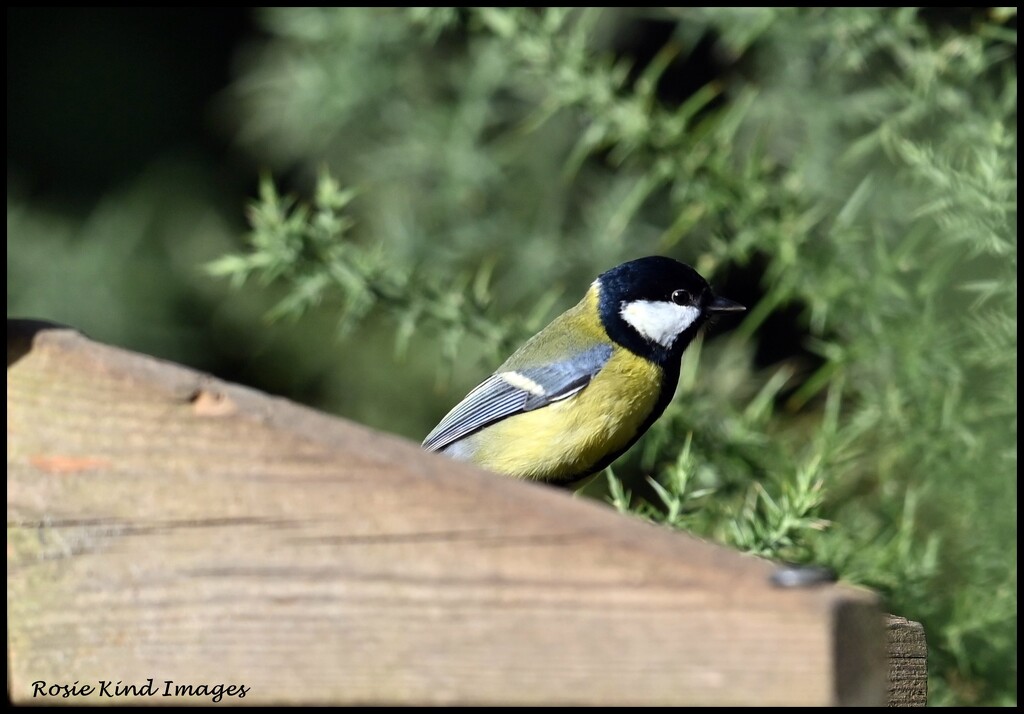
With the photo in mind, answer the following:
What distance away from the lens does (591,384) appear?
2504mm

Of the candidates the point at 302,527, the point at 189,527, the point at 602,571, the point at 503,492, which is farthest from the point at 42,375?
the point at 602,571

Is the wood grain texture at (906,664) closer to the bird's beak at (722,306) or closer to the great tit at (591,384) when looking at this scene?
the great tit at (591,384)

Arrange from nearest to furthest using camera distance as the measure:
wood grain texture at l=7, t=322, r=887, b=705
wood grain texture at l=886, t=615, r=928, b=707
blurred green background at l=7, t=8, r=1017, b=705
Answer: wood grain texture at l=7, t=322, r=887, b=705
wood grain texture at l=886, t=615, r=928, b=707
blurred green background at l=7, t=8, r=1017, b=705

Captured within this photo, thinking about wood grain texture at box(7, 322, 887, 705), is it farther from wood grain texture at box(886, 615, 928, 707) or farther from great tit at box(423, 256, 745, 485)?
great tit at box(423, 256, 745, 485)

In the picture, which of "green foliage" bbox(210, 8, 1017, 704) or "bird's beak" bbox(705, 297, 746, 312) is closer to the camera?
"green foliage" bbox(210, 8, 1017, 704)

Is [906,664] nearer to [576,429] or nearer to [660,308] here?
[576,429]

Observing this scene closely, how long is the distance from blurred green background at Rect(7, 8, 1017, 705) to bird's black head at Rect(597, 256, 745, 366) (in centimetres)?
15

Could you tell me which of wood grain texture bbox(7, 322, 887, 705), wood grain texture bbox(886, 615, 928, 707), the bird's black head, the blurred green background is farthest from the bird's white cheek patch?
wood grain texture bbox(7, 322, 887, 705)

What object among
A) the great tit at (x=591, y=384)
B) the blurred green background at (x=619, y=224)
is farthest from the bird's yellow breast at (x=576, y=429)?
the blurred green background at (x=619, y=224)

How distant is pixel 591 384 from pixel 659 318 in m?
0.23

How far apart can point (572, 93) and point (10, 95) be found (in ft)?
10.1

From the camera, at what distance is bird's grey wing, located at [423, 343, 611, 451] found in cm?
250

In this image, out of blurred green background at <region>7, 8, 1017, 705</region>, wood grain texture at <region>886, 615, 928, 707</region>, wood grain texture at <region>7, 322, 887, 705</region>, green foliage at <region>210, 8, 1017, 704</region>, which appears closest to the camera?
wood grain texture at <region>7, 322, 887, 705</region>

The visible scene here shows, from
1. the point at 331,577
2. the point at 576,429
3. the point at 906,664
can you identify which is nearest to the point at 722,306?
the point at 576,429
